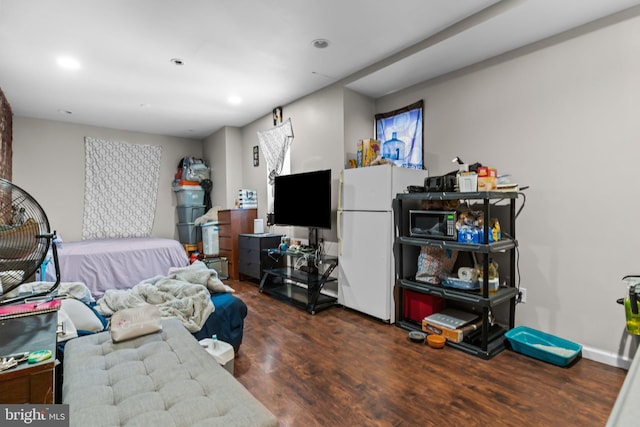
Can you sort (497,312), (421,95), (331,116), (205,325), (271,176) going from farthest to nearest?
(271,176), (331,116), (421,95), (497,312), (205,325)

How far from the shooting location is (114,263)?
12.5 ft

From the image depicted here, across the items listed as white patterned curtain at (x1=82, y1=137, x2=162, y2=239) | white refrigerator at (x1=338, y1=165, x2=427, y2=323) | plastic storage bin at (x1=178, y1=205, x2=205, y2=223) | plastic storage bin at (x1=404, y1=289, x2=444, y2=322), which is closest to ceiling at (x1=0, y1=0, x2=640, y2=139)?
white refrigerator at (x1=338, y1=165, x2=427, y2=323)

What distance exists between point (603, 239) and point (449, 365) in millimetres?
1421

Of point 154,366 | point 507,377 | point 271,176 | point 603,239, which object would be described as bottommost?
point 507,377

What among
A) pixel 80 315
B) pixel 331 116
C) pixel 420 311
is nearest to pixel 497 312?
pixel 420 311

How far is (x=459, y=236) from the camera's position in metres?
2.51

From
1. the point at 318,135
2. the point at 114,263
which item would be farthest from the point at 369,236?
the point at 114,263

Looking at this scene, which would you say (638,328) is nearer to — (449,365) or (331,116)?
(449,365)

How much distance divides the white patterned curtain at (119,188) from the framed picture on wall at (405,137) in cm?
448

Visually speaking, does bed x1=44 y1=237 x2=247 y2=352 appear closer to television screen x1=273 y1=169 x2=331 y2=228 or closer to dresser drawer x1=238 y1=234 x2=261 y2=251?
dresser drawer x1=238 y1=234 x2=261 y2=251

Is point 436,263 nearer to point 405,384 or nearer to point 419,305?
point 419,305

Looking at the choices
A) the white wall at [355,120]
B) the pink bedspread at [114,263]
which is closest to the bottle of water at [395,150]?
the white wall at [355,120]

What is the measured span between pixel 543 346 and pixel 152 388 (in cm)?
260

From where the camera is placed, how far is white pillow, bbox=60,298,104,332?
1.82 m
